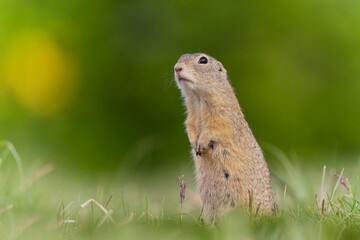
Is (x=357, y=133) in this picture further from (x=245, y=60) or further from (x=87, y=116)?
(x=87, y=116)

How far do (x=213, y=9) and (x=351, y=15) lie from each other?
76.2 inches

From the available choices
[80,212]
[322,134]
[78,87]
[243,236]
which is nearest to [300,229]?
[243,236]

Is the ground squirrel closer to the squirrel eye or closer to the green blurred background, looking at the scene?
the squirrel eye

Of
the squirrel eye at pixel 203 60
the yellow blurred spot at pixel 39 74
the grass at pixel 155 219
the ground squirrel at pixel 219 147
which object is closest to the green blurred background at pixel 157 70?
the yellow blurred spot at pixel 39 74

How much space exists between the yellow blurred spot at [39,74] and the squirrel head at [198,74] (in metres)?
7.20

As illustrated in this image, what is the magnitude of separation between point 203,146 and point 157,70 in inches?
305

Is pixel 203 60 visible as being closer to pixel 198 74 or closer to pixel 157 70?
pixel 198 74

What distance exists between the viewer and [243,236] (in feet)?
11.9

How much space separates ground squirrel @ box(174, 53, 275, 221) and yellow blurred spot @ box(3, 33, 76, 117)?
7.24m

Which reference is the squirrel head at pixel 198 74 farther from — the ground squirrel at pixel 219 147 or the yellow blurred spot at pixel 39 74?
the yellow blurred spot at pixel 39 74

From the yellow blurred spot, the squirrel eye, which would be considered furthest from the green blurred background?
the squirrel eye

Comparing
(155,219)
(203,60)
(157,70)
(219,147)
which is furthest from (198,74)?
(157,70)

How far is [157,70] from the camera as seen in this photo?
12680 millimetres

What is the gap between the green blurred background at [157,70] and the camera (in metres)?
12.3
